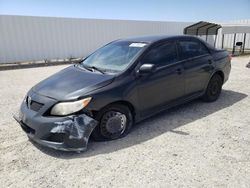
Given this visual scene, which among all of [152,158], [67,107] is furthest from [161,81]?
[67,107]

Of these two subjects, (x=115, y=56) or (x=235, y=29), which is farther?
(x=235, y=29)

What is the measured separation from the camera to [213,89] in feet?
18.0

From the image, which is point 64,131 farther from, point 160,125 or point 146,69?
point 160,125

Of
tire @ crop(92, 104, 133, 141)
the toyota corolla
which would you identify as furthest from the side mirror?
tire @ crop(92, 104, 133, 141)

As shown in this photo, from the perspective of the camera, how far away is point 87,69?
4215mm

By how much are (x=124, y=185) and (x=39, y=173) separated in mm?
1110

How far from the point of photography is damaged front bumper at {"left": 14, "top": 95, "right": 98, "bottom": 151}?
3223 mm

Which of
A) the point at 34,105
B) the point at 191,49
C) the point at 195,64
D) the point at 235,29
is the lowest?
the point at 34,105

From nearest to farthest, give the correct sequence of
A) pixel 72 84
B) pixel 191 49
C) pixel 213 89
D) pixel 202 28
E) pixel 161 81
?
pixel 72 84 → pixel 161 81 → pixel 191 49 → pixel 213 89 → pixel 202 28

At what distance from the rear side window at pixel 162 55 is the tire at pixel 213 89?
54.5 inches

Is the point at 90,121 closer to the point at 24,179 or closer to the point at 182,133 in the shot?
the point at 24,179

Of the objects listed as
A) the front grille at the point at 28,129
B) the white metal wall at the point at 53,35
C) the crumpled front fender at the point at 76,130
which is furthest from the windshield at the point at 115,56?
the white metal wall at the point at 53,35

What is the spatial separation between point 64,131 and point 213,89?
12.1ft

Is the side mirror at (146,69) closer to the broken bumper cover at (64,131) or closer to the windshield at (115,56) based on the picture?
the windshield at (115,56)
